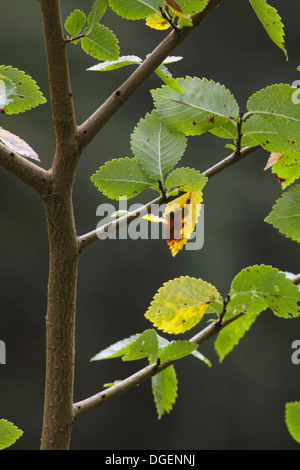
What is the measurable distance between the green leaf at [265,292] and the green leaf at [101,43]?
3.7 inches

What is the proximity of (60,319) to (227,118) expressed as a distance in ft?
0.32

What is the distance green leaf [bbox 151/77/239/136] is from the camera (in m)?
0.19

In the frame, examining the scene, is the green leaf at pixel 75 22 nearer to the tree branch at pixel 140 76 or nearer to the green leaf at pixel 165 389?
the tree branch at pixel 140 76

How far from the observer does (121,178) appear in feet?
0.64

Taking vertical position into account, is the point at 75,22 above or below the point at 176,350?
above

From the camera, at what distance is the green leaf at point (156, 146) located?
194 mm

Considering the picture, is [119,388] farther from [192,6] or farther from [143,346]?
[192,6]

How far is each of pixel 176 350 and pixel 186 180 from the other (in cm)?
6

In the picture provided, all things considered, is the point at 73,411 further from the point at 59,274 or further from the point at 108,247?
the point at 108,247

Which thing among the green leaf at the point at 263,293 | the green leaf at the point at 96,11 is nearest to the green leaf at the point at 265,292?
the green leaf at the point at 263,293

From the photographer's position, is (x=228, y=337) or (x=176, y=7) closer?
(x=176, y=7)

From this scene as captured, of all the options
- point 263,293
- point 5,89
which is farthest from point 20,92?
point 263,293

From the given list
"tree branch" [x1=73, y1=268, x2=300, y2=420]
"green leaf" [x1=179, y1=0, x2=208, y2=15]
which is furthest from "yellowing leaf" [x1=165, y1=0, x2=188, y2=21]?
"tree branch" [x1=73, y1=268, x2=300, y2=420]
